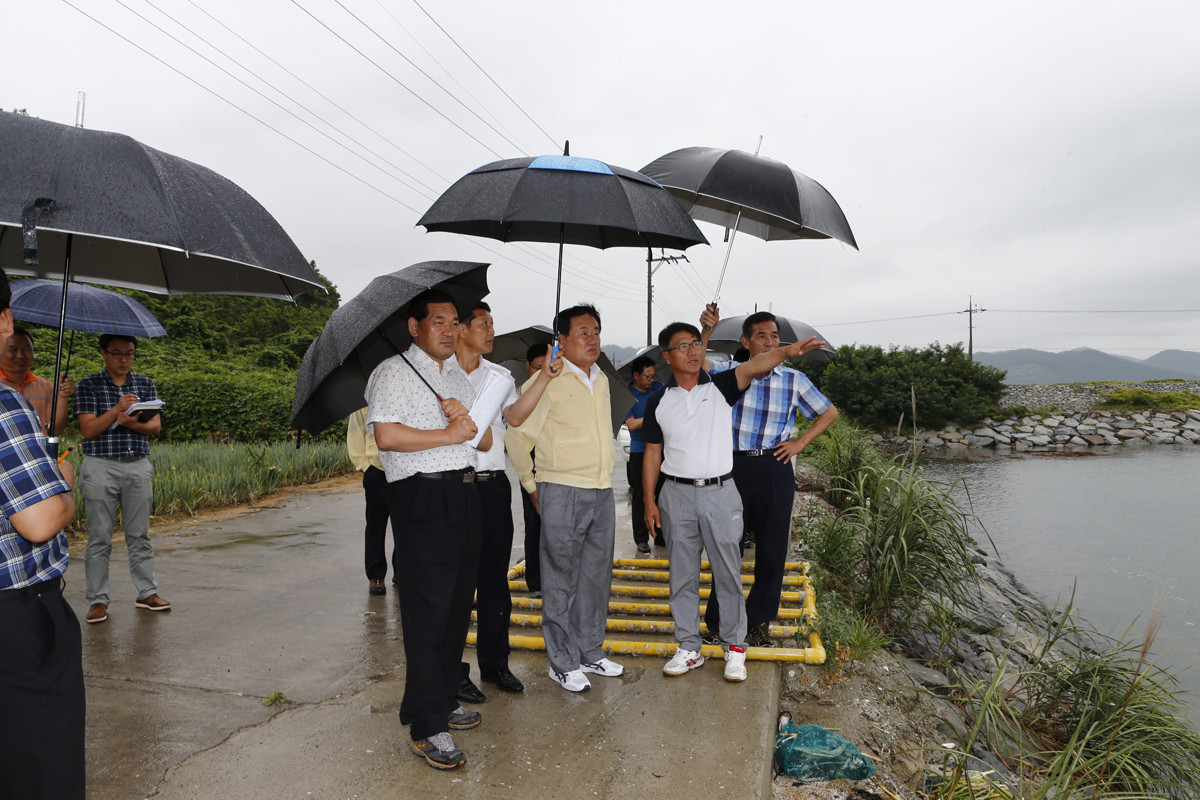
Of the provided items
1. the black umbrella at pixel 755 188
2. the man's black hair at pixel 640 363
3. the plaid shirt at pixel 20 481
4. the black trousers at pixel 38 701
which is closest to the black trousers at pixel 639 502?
the man's black hair at pixel 640 363

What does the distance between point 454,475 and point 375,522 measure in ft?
8.29

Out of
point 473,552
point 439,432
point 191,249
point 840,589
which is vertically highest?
point 191,249

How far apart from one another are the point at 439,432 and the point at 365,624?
243 cm

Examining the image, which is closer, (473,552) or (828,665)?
(473,552)

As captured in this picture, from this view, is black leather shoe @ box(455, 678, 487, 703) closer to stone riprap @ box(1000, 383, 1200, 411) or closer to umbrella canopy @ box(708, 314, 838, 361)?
umbrella canopy @ box(708, 314, 838, 361)

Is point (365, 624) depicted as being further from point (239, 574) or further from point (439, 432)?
point (439, 432)

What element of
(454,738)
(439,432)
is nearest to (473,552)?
(439,432)

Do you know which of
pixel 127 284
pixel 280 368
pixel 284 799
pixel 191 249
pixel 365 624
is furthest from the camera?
pixel 280 368

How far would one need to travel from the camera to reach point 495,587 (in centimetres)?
371

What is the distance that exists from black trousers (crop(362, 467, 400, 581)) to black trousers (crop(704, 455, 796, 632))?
2.34 m

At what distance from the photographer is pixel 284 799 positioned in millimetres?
2682

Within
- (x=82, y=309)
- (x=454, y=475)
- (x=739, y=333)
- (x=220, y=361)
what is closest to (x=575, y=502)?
(x=454, y=475)

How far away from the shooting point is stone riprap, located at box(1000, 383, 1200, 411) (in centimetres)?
3481

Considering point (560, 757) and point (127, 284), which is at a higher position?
point (127, 284)
